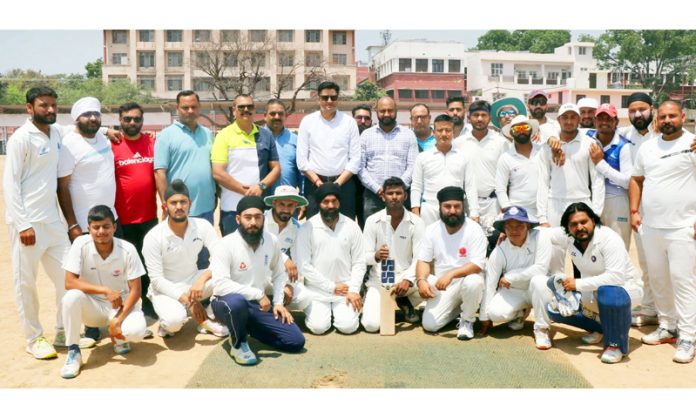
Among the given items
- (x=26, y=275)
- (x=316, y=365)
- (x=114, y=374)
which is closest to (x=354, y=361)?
(x=316, y=365)

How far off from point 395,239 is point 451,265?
0.73m

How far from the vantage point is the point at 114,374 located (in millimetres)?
5344

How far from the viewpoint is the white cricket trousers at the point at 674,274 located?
5.69 meters

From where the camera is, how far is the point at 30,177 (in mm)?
5773

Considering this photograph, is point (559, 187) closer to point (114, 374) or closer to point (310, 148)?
point (310, 148)

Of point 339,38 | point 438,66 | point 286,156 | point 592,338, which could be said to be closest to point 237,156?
point 286,156

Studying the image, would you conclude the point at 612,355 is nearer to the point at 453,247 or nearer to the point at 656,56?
the point at 453,247

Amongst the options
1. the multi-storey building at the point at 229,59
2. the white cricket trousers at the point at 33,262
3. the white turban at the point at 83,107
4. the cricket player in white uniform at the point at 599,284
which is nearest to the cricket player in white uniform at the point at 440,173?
the cricket player in white uniform at the point at 599,284

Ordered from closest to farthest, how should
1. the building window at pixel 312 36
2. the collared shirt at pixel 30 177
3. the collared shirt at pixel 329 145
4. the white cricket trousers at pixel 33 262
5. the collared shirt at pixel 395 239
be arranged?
the collared shirt at pixel 30 177 < the white cricket trousers at pixel 33 262 < the collared shirt at pixel 395 239 < the collared shirt at pixel 329 145 < the building window at pixel 312 36

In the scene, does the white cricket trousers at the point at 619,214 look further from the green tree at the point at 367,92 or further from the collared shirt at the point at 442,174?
the green tree at the point at 367,92

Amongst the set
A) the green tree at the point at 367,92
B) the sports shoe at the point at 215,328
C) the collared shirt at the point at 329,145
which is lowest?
the sports shoe at the point at 215,328

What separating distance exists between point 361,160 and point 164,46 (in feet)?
172

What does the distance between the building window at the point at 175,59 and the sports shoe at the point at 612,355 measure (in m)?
54.3

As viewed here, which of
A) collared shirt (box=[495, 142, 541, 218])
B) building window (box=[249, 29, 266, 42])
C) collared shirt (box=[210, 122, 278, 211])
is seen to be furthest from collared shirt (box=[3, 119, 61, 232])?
building window (box=[249, 29, 266, 42])
